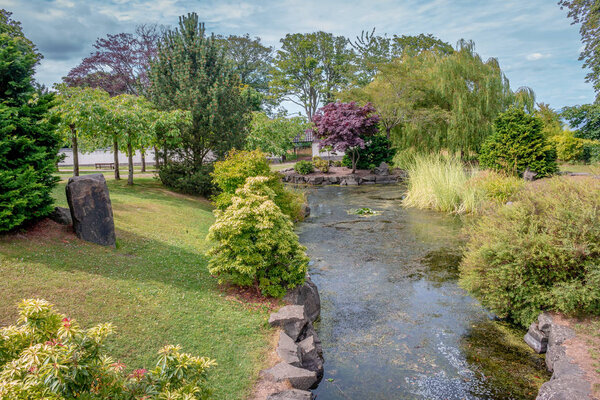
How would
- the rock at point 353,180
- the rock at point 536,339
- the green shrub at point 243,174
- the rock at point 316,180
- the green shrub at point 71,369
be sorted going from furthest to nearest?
1. the rock at point 316,180
2. the rock at point 353,180
3. the green shrub at point 243,174
4. the rock at point 536,339
5. the green shrub at point 71,369

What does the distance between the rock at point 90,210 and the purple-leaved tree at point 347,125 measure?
1639 cm

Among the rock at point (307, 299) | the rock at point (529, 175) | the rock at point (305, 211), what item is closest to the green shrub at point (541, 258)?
the rock at point (307, 299)

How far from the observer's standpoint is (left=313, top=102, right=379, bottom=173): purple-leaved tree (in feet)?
70.0

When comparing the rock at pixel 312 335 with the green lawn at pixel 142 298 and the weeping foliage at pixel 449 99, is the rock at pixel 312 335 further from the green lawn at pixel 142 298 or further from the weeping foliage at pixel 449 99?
the weeping foliage at pixel 449 99

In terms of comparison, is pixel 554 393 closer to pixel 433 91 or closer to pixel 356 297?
pixel 356 297

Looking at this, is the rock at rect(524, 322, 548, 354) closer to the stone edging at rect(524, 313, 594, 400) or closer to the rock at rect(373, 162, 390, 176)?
the stone edging at rect(524, 313, 594, 400)

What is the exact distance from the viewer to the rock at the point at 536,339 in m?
4.49

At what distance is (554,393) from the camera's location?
11.1ft

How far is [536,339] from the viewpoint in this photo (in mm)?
4590

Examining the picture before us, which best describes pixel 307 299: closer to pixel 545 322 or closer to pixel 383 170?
pixel 545 322

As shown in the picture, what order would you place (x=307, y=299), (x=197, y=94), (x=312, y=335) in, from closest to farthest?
(x=312, y=335), (x=307, y=299), (x=197, y=94)

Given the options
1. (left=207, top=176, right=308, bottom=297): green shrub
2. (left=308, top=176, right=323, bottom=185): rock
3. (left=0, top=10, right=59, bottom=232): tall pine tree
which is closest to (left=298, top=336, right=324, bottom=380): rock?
(left=207, top=176, right=308, bottom=297): green shrub

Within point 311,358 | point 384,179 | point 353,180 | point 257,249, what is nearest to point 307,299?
point 257,249

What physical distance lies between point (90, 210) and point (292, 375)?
173 inches
